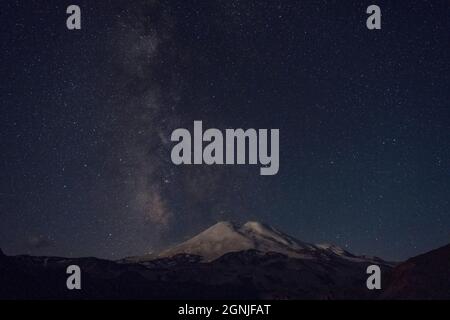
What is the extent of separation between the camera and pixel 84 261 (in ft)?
422

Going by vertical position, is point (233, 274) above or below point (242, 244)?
below

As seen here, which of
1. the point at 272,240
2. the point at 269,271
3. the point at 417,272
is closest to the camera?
the point at 417,272

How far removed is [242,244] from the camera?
15675 centimetres

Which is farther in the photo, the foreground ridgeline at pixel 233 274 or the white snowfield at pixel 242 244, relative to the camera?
the white snowfield at pixel 242 244

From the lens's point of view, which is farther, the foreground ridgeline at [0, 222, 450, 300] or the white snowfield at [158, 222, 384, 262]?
the white snowfield at [158, 222, 384, 262]

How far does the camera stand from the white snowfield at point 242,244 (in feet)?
477

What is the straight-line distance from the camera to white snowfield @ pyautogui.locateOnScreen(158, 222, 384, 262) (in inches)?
5721

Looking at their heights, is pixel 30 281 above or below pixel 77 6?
below

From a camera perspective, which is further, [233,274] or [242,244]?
[242,244]
